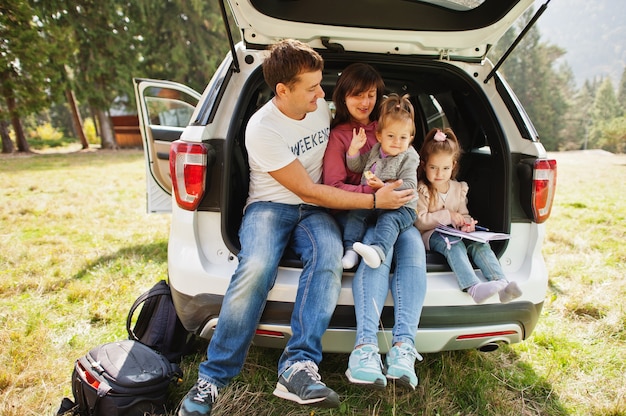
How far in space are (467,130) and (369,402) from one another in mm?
1761

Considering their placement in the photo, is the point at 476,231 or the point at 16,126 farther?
the point at 16,126

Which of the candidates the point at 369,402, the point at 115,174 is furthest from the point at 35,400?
the point at 115,174

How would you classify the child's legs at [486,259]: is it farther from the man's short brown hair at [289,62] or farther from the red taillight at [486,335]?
the man's short brown hair at [289,62]

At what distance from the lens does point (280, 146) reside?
175 centimetres

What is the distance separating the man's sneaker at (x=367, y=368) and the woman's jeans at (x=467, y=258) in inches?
18.6

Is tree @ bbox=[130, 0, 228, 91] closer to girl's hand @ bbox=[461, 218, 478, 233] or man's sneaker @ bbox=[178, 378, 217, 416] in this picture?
girl's hand @ bbox=[461, 218, 478, 233]

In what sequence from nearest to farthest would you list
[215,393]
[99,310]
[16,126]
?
[215,393]
[99,310]
[16,126]

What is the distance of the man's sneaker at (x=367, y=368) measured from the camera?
142 cm

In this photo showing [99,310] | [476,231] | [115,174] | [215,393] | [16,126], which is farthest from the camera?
[16,126]

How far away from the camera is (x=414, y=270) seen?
1638 millimetres

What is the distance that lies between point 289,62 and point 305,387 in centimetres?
130

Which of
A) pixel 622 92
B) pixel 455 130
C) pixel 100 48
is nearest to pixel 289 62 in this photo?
pixel 455 130

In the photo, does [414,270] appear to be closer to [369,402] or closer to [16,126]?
[369,402]

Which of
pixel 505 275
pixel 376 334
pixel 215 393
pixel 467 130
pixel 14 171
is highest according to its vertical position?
pixel 467 130
